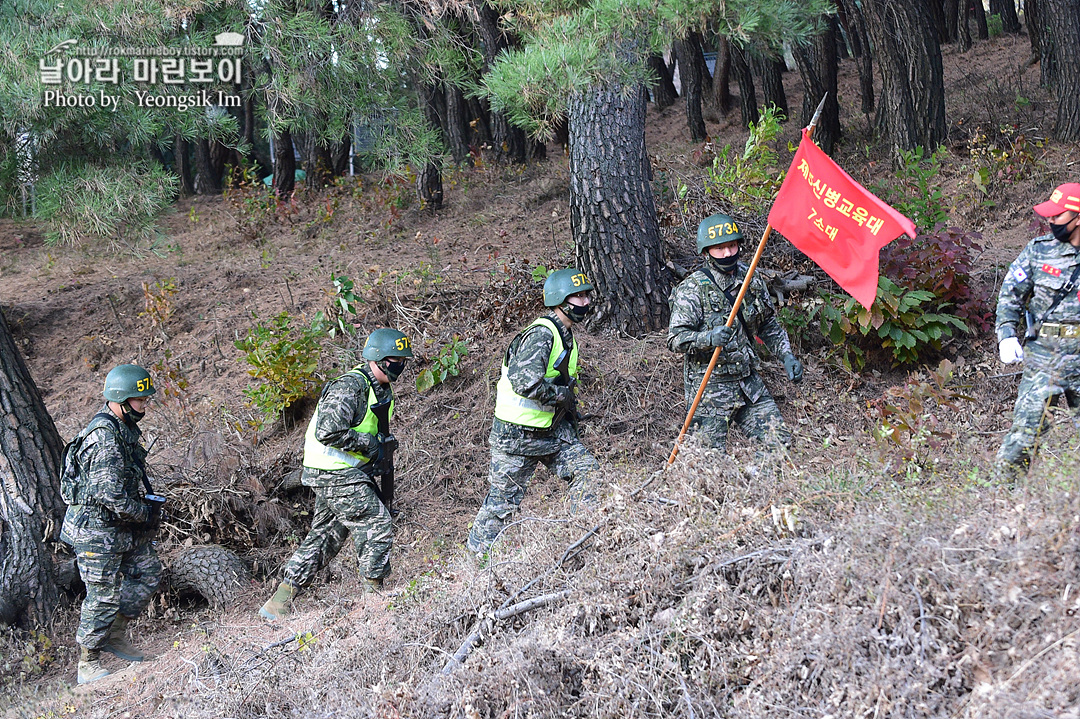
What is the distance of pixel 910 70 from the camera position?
1033cm

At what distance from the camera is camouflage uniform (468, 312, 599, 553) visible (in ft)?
18.2

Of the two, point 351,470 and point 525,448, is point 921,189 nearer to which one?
point 525,448

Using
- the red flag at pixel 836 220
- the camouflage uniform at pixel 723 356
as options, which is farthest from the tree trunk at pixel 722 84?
the red flag at pixel 836 220

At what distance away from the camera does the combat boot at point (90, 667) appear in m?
5.58

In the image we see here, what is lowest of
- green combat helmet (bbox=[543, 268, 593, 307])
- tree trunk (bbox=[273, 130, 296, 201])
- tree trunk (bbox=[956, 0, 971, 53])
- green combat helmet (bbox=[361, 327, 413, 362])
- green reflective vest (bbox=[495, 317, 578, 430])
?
green reflective vest (bbox=[495, 317, 578, 430])

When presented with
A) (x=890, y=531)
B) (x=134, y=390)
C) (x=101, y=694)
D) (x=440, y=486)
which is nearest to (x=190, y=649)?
(x=101, y=694)

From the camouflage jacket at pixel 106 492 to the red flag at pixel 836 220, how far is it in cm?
446

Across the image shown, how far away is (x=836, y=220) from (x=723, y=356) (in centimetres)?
122

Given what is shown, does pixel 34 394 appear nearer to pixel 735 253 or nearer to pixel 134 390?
pixel 134 390

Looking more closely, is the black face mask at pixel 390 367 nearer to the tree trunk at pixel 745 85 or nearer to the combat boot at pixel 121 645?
the combat boot at pixel 121 645

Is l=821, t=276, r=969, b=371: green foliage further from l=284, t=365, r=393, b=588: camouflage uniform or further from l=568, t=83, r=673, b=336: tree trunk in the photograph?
l=284, t=365, r=393, b=588: camouflage uniform

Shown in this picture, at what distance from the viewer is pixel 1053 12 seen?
33.0 feet

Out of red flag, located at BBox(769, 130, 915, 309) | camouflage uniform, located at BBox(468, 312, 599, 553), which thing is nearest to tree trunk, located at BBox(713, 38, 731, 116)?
red flag, located at BBox(769, 130, 915, 309)

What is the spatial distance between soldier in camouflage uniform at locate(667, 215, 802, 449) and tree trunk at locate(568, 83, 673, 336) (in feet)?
5.47
